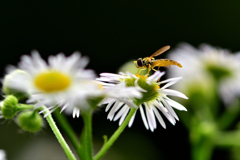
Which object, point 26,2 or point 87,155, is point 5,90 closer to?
point 87,155

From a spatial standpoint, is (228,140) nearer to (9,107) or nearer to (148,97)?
(148,97)

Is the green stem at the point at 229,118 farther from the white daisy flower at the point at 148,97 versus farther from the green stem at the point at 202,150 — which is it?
the white daisy flower at the point at 148,97

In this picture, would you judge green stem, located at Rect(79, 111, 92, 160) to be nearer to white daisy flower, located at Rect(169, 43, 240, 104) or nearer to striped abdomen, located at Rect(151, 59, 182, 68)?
striped abdomen, located at Rect(151, 59, 182, 68)

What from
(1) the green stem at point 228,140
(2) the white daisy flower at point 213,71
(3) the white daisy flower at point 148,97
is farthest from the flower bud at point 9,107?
(2) the white daisy flower at point 213,71

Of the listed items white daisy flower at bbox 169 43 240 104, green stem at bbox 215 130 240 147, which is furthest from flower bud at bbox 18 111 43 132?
white daisy flower at bbox 169 43 240 104

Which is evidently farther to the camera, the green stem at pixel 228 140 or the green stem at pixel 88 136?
the green stem at pixel 228 140

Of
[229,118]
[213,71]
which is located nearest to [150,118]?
[229,118]

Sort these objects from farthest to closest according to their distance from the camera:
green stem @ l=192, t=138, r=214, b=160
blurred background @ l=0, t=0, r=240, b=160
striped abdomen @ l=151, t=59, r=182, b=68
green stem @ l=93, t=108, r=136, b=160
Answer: blurred background @ l=0, t=0, r=240, b=160
green stem @ l=192, t=138, r=214, b=160
striped abdomen @ l=151, t=59, r=182, b=68
green stem @ l=93, t=108, r=136, b=160
